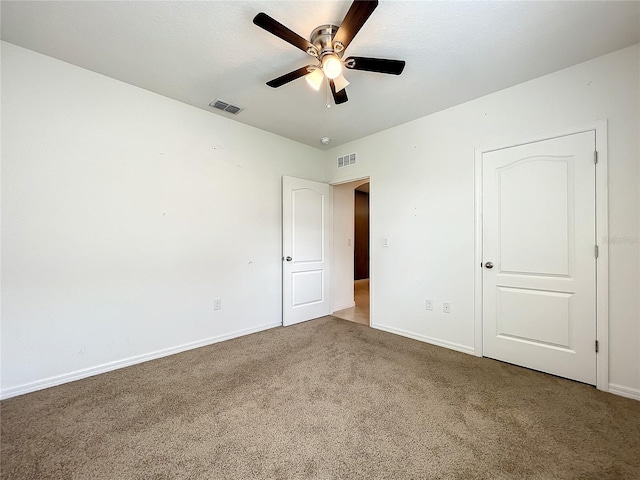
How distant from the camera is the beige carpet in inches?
53.7

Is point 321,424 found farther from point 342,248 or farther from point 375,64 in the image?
point 342,248

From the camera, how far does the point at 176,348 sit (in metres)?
2.76

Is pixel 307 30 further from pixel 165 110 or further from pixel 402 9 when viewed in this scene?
pixel 165 110

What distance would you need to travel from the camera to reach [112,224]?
2.39 m

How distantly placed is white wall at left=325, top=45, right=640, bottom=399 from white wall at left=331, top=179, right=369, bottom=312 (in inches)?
19.9

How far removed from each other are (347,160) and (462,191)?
5.68 ft

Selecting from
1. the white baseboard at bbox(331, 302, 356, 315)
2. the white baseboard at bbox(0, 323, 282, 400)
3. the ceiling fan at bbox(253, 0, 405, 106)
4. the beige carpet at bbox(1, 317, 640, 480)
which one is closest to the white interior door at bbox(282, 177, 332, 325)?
the white baseboard at bbox(331, 302, 356, 315)

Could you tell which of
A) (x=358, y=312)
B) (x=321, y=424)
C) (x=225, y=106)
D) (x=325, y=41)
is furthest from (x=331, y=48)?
(x=358, y=312)

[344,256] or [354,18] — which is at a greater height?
[354,18]

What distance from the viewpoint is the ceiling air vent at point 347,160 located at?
152 inches

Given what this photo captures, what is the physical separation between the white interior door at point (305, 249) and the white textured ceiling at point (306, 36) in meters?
1.36

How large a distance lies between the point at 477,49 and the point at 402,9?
766mm

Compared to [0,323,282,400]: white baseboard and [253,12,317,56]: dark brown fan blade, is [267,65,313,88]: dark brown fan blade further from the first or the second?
[0,323,282,400]: white baseboard

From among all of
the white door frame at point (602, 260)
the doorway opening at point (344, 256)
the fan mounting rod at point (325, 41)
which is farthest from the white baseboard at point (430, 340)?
the fan mounting rod at point (325, 41)
